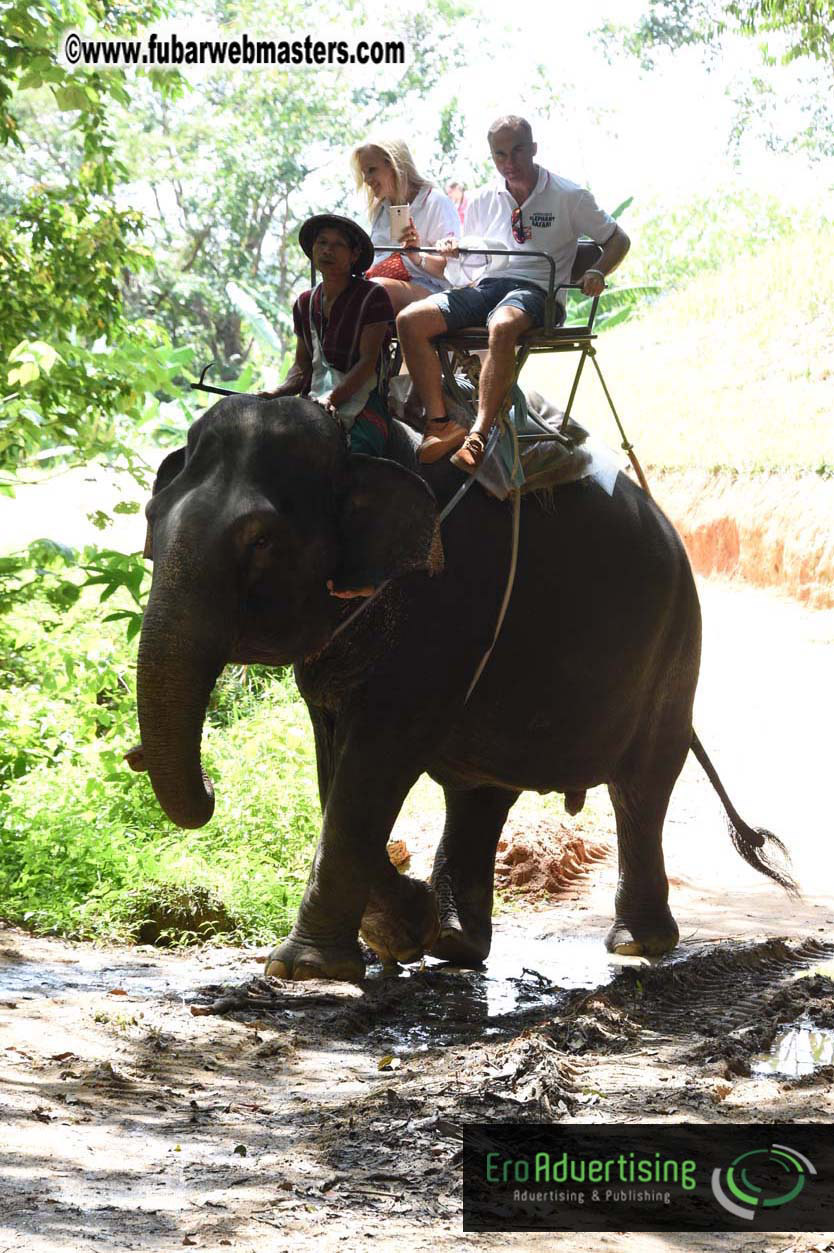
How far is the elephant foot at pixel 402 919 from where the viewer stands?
5.14m

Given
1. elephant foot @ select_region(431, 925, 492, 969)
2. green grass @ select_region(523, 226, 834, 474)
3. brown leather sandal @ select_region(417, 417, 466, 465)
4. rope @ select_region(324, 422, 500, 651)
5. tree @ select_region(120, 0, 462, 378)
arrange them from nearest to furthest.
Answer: rope @ select_region(324, 422, 500, 651) < brown leather sandal @ select_region(417, 417, 466, 465) < elephant foot @ select_region(431, 925, 492, 969) < green grass @ select_region(523, 226, 834, 474) < tree @ select_region(120, 0, 462, 378)

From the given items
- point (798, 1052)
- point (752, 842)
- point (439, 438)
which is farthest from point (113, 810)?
point (798, 1052)

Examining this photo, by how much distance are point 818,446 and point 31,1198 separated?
14662mm

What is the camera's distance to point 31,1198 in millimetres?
3086

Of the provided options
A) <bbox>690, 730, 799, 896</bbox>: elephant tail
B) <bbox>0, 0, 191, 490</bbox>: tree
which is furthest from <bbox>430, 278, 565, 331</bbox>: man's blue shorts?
<bbox>690, 730, 799, 896</bbox>: elephant tail

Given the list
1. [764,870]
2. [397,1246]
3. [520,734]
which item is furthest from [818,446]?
[397,1246]

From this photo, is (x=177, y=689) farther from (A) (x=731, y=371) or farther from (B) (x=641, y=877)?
(A) (x=731, y=371)

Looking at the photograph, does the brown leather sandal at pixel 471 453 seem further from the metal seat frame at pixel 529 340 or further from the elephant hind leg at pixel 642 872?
the elephant hind leg at pixel 642 872

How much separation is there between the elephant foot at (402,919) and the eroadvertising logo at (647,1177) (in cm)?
168

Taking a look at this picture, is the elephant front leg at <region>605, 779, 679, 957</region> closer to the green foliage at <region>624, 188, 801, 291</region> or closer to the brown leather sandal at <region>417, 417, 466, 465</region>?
the brown leather sandal at <region>417, 417, 466, 465</region>

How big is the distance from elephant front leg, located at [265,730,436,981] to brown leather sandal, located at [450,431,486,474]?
2.95 feet

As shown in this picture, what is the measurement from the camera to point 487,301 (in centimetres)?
529

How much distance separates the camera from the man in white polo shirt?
5.03 meters

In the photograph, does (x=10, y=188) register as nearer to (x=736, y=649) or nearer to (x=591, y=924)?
(x=736, y=649)
